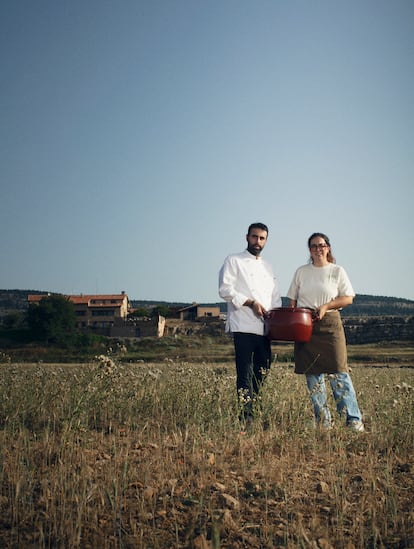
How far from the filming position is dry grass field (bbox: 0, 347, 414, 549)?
2381 millimetres

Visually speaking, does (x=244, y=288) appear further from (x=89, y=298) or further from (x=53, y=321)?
(x=89, y=298)

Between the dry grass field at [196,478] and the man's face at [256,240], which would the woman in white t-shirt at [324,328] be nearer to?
the dry grass field at [196,478]

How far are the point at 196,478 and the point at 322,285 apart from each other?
2.75 metres

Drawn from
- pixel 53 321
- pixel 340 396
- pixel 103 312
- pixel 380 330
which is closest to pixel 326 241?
pixel 340 396

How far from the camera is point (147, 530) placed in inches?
94.9

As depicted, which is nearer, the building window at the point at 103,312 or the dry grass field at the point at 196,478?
the dry grass field at the point at 196,478

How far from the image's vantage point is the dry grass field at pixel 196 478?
2381mm

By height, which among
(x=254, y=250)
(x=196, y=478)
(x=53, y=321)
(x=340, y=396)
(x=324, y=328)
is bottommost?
(x=196, y=478)

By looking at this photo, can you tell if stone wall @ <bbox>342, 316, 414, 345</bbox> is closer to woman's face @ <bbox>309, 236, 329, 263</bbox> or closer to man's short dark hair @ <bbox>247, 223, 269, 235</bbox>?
woman's face @ <bbox>309, 236, 329, 263</bbox>

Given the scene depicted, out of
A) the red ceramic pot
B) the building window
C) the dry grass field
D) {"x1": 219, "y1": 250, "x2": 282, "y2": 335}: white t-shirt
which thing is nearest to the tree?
the building window

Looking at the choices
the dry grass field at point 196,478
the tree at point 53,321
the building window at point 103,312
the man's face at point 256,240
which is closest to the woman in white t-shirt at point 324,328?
the dry grass field at point 196,478

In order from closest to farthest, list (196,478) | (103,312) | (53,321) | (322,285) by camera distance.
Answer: (196,478) < (322,285) < (53,321) < (103,312)

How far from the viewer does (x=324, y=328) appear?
Result: 16.4 feet

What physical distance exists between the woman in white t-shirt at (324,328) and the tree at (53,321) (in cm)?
4897
